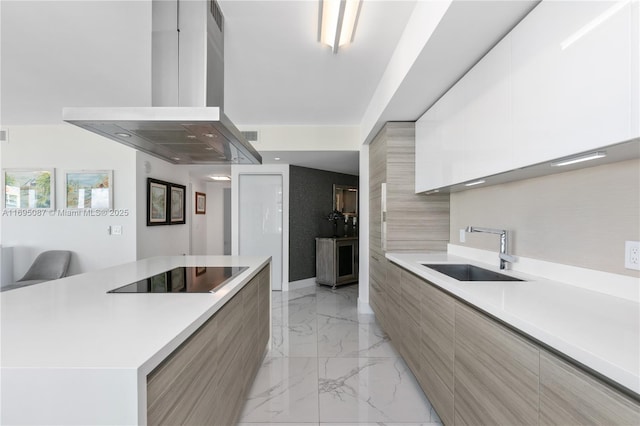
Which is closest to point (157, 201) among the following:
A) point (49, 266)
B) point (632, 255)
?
point (49, 266)

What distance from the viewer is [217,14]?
Result: 188cm

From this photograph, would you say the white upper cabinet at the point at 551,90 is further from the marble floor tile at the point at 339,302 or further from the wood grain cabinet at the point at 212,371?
the marble floor tile at the point at 339,302

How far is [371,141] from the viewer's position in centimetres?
383

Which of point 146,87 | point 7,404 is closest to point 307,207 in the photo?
point 146,87

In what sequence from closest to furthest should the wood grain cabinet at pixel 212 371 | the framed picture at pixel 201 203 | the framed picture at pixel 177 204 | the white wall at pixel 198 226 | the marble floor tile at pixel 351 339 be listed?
the wood grain cabinet at pixel 212 371
the marble floor tile at pixel 351 339
the framed picture at pixel 177 204
the white wall at pixel 198 226
the framed picture at pixel 201 203

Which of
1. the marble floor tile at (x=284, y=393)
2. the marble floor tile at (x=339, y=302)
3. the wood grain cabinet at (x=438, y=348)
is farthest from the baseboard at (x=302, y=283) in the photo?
the wood grain cabinet at (x=438, y=348)

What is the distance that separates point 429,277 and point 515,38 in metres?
1.27

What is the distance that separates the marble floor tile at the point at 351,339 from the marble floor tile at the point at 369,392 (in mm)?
122

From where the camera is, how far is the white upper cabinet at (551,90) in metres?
0.95

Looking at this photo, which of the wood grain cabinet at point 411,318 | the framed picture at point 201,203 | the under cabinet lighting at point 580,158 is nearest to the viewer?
the under cabinet lighting at point 580,158

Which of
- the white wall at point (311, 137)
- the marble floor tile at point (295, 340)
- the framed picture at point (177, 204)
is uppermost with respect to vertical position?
the white wall at point (311, 137)

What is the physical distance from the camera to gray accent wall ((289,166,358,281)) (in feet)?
17.8

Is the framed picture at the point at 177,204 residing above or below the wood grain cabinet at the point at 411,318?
above

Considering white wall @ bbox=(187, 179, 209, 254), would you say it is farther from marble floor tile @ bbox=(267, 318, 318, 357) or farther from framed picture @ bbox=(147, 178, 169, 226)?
marble floor tile @ bbox=(267, 318, 318, 357)
